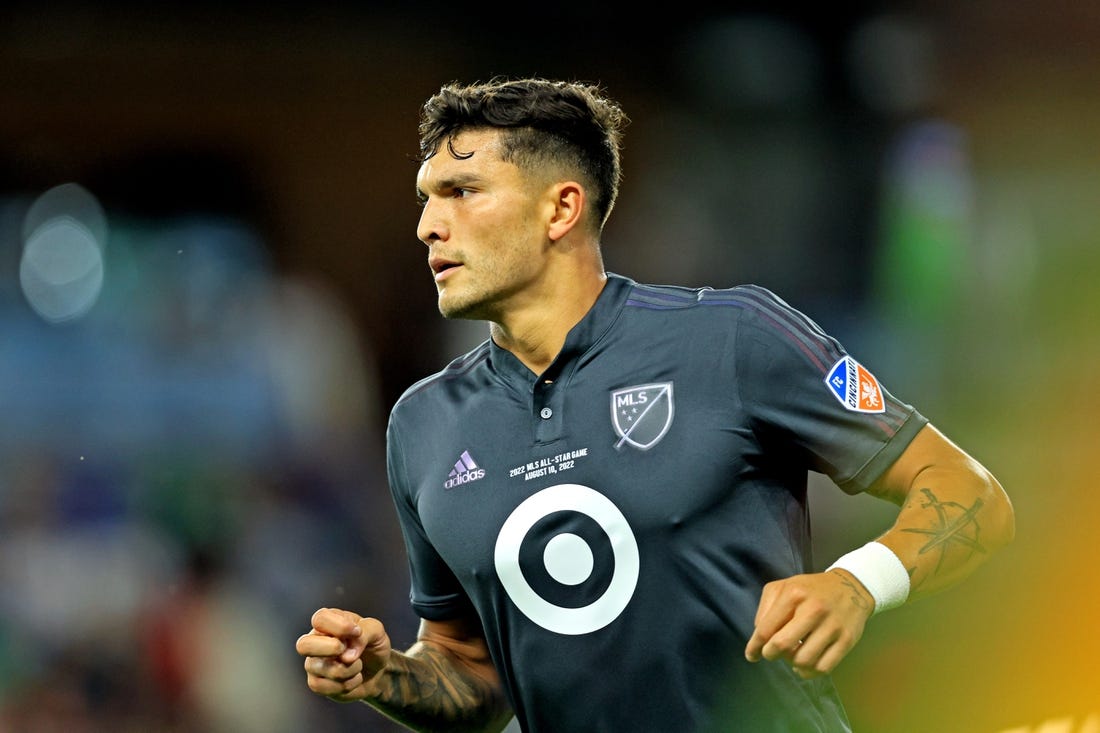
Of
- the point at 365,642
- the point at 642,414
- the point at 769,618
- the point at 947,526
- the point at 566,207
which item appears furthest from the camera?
the point at 566,207

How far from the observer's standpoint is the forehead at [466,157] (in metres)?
3.86

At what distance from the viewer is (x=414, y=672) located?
382cm

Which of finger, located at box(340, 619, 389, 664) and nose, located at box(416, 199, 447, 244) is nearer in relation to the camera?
finger, located at box(340, 619, 389, 664)

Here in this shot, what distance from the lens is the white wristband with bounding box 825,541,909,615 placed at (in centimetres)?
311

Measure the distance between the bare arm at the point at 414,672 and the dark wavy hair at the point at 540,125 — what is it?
1.26m

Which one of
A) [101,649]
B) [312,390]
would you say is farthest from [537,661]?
[312,390]

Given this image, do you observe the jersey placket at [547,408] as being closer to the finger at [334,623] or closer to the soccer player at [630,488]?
the soccer player at [630,488]

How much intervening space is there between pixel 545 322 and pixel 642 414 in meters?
0.43

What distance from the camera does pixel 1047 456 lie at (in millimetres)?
8758

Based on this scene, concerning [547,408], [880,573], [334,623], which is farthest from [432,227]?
[880,573]

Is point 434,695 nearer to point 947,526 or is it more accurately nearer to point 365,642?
point 365,642

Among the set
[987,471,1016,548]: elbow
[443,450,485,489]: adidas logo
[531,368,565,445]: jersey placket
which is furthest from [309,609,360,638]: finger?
[987,471,1016,548]: elbow

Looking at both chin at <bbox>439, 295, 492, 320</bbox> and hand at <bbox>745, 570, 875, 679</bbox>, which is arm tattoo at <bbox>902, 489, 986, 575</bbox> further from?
chin at <bbox>439, 295, 492, 320</bbox>

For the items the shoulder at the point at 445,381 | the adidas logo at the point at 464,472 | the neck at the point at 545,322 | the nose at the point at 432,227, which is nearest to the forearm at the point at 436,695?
the adidas logo at the point at 464,472
